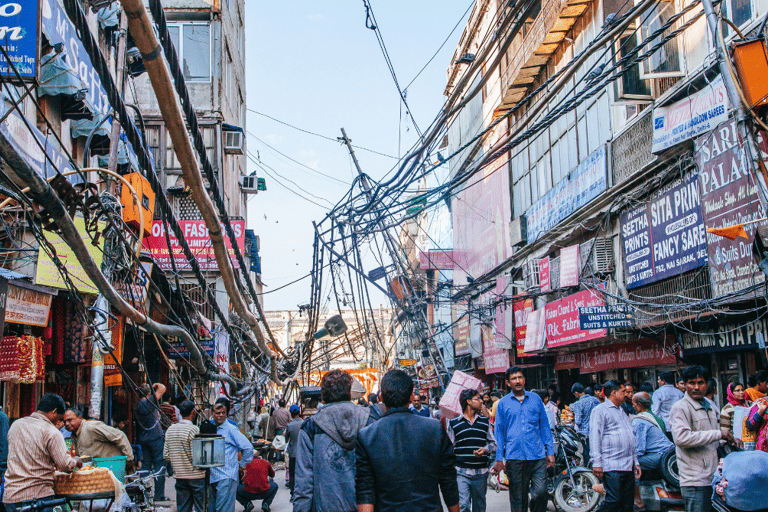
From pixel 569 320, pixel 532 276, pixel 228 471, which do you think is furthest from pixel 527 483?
pixel 532 276

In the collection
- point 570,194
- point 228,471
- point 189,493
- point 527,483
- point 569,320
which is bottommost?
point 189,493

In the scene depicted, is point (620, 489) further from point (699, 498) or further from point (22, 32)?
point (22, 32)

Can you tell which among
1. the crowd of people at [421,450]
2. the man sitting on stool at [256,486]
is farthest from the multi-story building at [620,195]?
the man sitting on stool at [256,486]

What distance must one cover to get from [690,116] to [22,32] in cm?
1001

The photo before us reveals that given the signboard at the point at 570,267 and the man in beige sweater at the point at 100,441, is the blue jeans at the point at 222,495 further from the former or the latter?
the signboard at the point at 570,267

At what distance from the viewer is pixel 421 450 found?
420cm

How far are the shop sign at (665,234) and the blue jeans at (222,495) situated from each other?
8.12 m

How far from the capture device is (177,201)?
23.0m

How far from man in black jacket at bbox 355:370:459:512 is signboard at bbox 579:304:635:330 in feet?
31.5

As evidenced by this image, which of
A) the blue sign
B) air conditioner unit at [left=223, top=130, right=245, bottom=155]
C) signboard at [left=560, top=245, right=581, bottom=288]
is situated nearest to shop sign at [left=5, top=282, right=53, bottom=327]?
the blue sign

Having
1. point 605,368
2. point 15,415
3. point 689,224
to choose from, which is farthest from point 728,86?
point 15,415

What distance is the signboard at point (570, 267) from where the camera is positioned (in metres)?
17.3

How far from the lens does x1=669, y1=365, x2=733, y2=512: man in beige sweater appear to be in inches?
243

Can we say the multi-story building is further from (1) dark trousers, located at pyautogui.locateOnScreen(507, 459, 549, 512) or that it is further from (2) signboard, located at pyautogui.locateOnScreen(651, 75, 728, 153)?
(1) dark trousers, located at pyautogui.locateOnScreen(507, 459, 549, 512)
